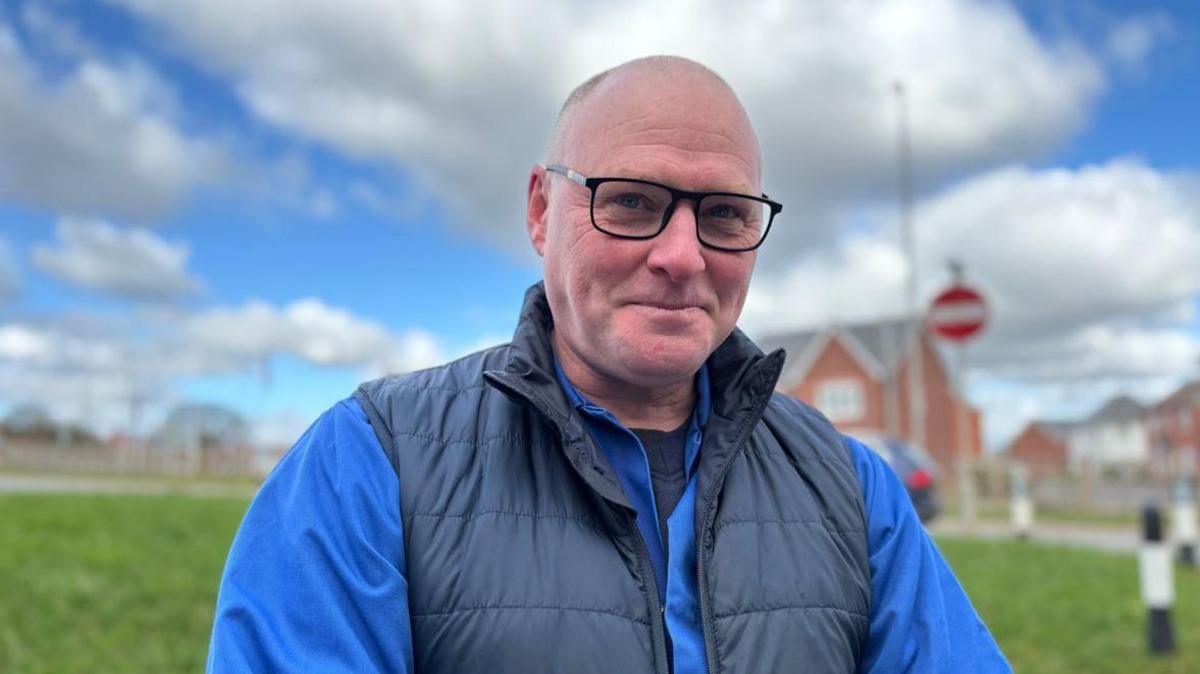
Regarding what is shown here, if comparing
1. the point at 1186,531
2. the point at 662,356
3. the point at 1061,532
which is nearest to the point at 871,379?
the point at 1061,532

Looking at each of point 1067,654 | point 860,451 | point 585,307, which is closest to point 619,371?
point 585,307

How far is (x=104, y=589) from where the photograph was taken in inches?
245

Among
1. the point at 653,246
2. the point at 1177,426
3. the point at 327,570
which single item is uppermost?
the point at 1177,426

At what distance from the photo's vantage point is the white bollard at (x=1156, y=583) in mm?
6027

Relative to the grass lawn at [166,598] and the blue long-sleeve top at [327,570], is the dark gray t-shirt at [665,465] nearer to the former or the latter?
the blue long-sleeve top at [327,570]

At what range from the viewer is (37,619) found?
5.61m

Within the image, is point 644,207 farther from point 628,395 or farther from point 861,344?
point 861,344

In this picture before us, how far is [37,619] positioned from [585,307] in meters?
5.31

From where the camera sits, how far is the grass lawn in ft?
17.4

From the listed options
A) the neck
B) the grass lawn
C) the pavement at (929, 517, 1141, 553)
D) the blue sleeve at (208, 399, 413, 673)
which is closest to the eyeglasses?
the neck

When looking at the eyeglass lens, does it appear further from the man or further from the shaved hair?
the shaved hair

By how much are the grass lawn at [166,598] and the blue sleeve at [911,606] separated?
4.34 m

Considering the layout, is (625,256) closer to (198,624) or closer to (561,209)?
(561,209)

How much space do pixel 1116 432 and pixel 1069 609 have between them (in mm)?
92877
